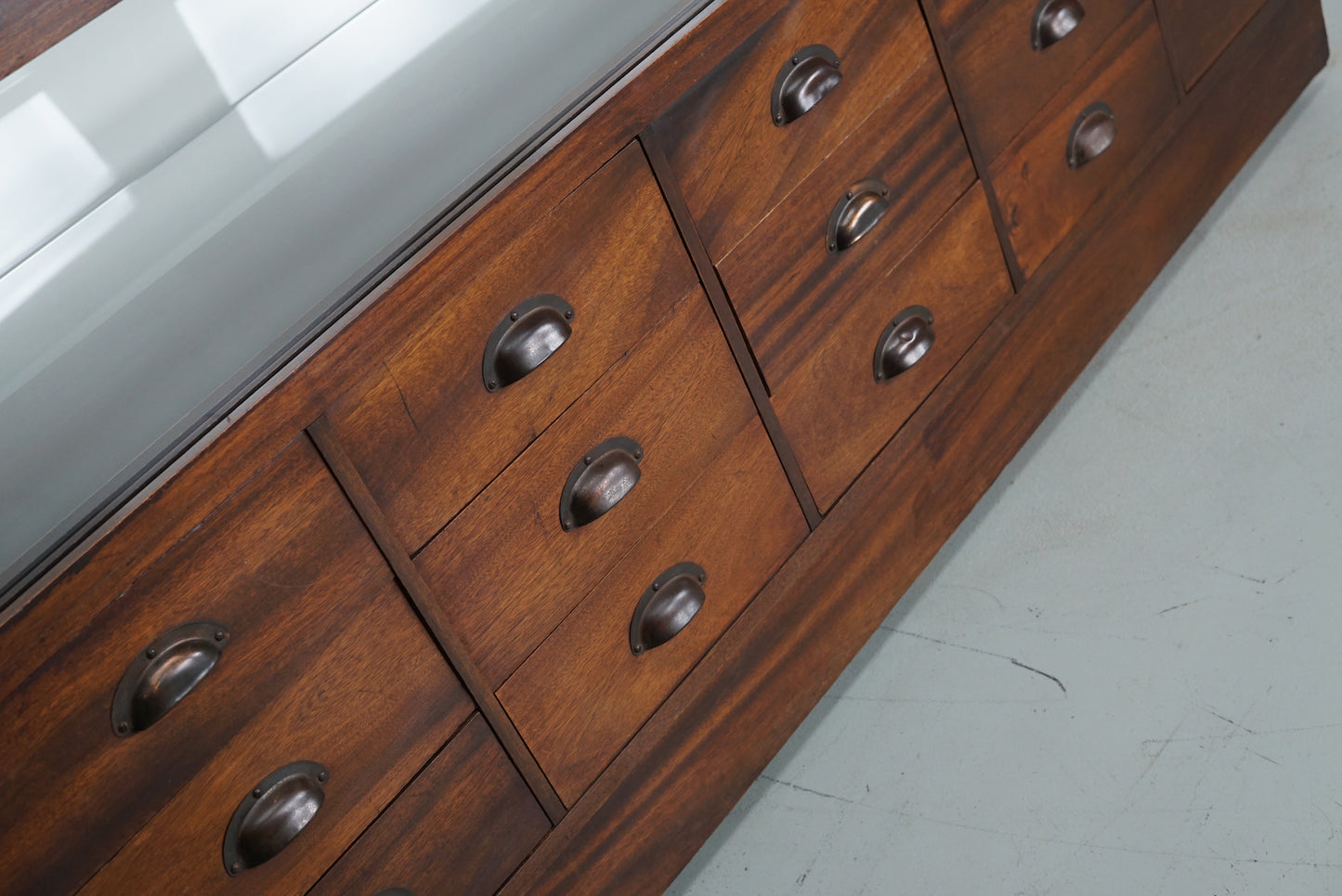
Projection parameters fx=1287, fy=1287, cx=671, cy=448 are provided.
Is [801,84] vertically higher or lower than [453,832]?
higher

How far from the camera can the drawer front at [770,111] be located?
1.35 m

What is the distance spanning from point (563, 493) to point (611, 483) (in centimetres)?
5

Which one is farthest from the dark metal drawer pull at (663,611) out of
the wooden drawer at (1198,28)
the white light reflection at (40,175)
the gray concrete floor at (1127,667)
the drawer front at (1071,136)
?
the wooden drawer at (1198,28)

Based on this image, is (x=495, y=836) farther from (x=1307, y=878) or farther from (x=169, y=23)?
(x=169, y=23)

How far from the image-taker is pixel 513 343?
121cm

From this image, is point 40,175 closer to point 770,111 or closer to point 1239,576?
point 770,111

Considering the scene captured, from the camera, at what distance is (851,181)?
5.03 ft

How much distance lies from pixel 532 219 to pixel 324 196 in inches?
10.7

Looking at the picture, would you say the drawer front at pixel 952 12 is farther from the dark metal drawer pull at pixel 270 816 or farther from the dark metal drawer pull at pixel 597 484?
the dark metal drawer pull at pixel 270 816

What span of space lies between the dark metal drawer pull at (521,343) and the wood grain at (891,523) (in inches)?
17.6

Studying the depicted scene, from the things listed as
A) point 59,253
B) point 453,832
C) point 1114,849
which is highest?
point 59,253

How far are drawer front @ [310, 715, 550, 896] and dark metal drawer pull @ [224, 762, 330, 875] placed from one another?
0.27 ft

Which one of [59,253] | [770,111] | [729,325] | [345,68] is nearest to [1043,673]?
[729,325]

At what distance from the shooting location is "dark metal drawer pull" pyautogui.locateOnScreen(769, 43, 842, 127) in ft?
4.66
